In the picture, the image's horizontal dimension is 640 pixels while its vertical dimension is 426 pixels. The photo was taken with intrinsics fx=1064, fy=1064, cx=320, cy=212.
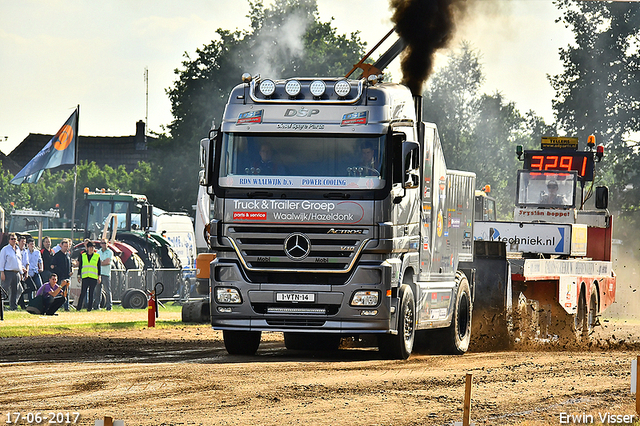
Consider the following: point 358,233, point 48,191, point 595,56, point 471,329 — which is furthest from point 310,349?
point 48,191

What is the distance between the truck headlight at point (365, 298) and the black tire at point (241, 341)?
2.12 meters

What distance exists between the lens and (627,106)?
56.3m

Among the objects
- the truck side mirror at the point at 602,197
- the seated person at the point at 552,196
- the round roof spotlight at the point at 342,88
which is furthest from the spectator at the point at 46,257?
the round roof spotlight at the point at 342,88

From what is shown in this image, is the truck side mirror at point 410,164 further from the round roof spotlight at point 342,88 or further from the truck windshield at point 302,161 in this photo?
the round roof spotlight at point 342,88

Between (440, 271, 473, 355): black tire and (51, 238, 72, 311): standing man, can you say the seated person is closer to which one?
(440, 271, 473, 355): black tire

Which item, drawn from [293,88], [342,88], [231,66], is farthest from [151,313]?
[231,66]

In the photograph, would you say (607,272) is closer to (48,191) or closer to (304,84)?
(304,84)

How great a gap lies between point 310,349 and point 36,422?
8.69 metres

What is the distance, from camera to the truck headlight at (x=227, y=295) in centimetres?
1401

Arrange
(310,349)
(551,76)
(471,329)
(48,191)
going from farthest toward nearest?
(48,191)
(551,76)
(471,329)
(310,349)

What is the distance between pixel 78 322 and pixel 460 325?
9395 millimetres

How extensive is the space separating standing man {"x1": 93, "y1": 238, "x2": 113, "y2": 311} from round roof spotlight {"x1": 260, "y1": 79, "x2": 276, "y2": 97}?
14.5m

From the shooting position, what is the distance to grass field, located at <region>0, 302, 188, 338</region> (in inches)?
802

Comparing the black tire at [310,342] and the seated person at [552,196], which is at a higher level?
the seated person at [552,196]
